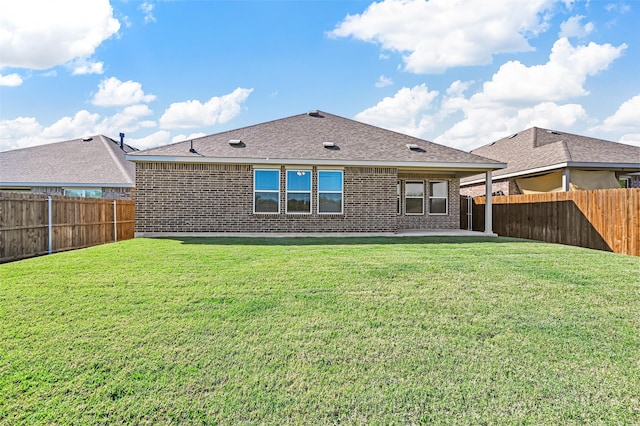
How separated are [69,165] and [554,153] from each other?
78.4 feet

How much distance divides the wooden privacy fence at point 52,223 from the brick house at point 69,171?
6.21m

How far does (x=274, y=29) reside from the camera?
1476 centimetres

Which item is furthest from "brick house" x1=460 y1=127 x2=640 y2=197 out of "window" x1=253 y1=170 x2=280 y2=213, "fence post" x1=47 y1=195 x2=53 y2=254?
"fence post" x1=47 y1=195 x2=53 y2=254

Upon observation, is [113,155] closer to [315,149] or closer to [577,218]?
[315,149]

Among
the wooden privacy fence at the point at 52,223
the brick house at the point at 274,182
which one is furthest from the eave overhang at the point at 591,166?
the wooden privacy fence at the point at 52,223

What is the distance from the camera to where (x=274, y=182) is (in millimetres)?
14180

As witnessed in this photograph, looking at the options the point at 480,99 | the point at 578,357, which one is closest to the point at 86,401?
the point at 578,357

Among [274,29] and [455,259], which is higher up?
[274,29]

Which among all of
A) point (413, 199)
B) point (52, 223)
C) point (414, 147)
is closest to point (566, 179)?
point (413, 199)

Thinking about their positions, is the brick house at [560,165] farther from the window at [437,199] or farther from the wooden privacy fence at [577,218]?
the window at [437,199]

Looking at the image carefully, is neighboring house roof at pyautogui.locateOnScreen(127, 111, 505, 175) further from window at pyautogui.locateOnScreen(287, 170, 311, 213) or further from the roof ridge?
the roof ridge

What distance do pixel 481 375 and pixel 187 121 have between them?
22.9m

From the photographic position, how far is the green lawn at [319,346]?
2.92 m

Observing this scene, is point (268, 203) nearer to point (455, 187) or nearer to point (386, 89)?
point (386, 89)
